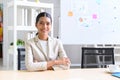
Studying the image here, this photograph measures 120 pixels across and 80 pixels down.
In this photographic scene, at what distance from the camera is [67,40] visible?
155 inches

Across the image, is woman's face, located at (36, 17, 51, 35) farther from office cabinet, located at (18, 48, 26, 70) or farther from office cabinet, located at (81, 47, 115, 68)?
office cabinet, located at (81, 47, 115, 68)

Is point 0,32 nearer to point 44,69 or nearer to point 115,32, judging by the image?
point 115,32

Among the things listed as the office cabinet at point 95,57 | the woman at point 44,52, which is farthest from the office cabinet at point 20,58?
the office cabinet at point 95,57

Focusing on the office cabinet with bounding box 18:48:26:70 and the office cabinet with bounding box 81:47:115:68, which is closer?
the office cabinet with bounding box 18:48:26:70

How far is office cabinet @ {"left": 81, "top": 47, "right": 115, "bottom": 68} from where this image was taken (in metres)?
2.04

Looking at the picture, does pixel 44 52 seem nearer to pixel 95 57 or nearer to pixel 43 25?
pixel 43 25

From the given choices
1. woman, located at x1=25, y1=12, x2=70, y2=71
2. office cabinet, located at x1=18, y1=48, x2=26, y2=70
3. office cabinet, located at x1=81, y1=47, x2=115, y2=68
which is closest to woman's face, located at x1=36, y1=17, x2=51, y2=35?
woman, located at x1=25, y1=12, x2=70, y2=71

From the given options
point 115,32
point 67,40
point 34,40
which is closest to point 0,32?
point 67,40

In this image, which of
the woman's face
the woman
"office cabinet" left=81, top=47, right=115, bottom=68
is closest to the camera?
the woman

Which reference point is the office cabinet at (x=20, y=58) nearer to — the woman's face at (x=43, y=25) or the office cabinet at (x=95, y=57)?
the woman's face at (x=43, y=25)

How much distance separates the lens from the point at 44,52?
1.80 m

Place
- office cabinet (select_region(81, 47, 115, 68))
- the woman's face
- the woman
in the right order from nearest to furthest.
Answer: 1. the woman
2. the woman's face
3. office cabinet (select_region(81, 47, 115, 68))

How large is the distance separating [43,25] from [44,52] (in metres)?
0.24

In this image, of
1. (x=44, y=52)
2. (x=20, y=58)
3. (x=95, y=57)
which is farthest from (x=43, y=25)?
(x=95, y=57)
